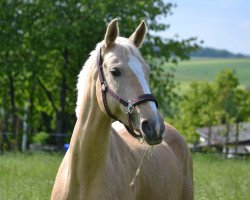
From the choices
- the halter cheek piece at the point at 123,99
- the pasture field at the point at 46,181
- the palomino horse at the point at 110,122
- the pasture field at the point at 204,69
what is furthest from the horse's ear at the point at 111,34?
the pasture field at the point at 204,69

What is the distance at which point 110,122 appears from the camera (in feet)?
14.9

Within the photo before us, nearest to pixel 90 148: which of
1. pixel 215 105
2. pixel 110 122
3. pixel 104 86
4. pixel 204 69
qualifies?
pixel 110 122

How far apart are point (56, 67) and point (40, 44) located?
2.04 meters

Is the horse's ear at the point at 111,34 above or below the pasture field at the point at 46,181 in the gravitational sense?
above

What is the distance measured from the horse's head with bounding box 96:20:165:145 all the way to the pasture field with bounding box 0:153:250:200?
3.14 m

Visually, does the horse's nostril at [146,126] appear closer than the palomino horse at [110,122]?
Yes

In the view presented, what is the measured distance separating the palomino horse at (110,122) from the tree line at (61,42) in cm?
2132

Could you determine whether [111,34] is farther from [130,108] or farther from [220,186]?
[220,186]

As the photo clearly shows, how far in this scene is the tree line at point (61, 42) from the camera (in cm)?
2752

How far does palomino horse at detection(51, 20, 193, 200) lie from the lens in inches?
163

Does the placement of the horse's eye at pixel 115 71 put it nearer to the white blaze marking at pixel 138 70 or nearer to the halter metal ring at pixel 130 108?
the white blaze marking at pixel 138 70

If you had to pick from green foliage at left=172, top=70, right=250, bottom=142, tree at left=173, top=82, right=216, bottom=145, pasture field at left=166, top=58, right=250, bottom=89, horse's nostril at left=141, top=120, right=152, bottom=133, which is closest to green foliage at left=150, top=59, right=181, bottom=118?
green foliage at left=172, top=70, right=250, bottom=142

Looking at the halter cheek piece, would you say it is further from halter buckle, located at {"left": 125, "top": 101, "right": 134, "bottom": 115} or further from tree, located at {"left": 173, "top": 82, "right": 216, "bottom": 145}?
tree, located at {"left": 173, "top": 82, "right": 216, "bottom": 145}

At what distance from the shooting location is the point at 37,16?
28.6m
